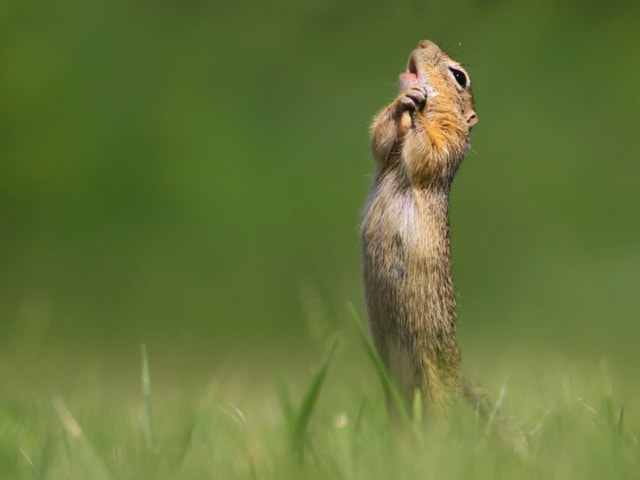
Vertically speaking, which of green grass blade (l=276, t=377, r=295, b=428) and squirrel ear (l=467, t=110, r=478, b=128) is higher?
squirrel ear (l=467, t=110, r=478, b=128)

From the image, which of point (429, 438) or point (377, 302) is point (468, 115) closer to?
point (377, 302)

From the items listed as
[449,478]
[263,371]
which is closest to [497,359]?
[263,371]

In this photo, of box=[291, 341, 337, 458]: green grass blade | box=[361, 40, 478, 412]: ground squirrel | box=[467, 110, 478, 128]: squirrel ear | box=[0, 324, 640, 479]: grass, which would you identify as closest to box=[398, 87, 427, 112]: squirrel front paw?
box=[361, 40, 478, 412]: ground squirrel

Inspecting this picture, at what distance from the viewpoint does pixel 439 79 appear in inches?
133

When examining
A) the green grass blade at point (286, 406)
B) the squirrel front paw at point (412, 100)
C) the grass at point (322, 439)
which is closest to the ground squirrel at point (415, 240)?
the squirrel front paw at point (412, 100)

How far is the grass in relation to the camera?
6.06 feet

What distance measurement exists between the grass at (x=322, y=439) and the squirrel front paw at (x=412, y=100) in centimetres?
86

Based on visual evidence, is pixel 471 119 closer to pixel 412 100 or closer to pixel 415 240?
pixel 412 100

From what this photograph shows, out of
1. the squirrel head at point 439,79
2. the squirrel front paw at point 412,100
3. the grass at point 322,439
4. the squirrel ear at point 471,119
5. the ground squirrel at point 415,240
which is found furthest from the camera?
the squirrel ear at point 471,119

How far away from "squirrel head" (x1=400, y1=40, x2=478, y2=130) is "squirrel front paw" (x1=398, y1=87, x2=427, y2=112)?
40 mm

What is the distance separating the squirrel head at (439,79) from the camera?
10.9ft

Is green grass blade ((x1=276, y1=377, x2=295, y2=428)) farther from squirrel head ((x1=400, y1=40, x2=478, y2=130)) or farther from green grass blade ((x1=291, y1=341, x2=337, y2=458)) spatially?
squirrel head ((x1=400, y1=40, x2=478, y2=130))

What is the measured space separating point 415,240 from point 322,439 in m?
0.86

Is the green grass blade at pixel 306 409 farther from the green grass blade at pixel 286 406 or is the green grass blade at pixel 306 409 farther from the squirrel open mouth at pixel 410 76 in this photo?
the squirrel open mouth at pixel 410 76
